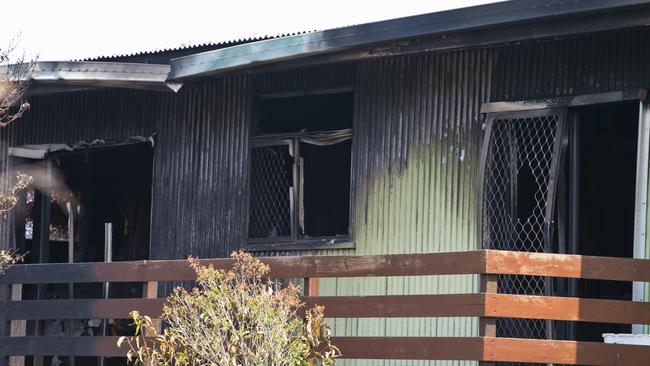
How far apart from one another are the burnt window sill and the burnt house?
0.07 feet

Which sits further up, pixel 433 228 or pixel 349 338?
pixel 433 228

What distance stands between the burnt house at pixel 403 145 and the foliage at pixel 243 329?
0.70 m

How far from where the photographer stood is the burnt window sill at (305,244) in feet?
38.7

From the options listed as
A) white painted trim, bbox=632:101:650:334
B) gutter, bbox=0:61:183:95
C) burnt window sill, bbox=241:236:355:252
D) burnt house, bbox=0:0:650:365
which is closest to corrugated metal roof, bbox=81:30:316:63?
burnt house, bbox=0:0:650:365

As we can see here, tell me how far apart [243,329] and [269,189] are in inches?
136

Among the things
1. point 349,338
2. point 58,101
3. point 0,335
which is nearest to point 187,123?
point 58,101

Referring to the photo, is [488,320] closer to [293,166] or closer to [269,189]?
[293,166]

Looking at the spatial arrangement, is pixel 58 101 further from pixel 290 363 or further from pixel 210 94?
pixel 290 363

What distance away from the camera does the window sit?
40.5 feet

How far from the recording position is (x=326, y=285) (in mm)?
11953

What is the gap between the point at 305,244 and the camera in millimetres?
12109

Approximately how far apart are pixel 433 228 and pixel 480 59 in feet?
5.51

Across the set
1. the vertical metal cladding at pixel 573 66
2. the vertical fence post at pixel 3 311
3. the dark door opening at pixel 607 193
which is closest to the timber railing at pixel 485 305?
the vertical metal cladding at pixel 573 66

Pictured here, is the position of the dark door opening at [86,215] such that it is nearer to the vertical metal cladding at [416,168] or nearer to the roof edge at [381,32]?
the roof edge at [381,32]
